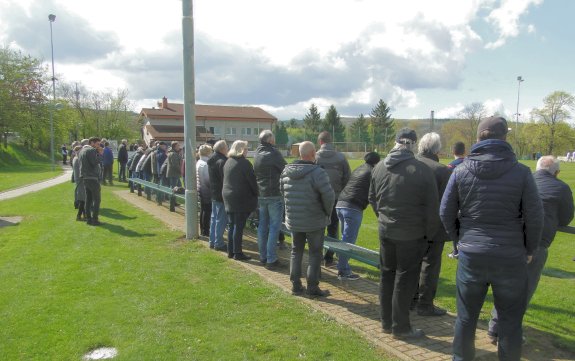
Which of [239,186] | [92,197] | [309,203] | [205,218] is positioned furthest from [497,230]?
[92,197]

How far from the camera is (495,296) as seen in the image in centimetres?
352

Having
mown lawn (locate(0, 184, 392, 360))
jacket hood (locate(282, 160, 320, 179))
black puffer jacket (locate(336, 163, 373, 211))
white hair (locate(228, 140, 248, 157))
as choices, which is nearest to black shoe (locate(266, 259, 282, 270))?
mown lawn (locate(0, 184, 392, 360))

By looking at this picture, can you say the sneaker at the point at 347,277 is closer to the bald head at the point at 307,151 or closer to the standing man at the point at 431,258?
the standing man at the point at 431,258

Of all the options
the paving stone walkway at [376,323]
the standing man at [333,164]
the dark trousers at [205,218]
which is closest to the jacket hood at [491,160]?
the paving stone walkway at [376,323]

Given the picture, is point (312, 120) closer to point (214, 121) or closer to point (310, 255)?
point (214, 121)

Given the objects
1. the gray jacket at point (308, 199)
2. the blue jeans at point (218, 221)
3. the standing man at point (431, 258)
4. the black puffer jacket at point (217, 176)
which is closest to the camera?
the standing man at point (431, 258)

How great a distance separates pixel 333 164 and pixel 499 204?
11.9 ft

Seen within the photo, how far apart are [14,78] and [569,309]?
43.9 metres

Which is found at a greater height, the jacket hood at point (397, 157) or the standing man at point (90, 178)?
the jacket hood at point (397, 157)

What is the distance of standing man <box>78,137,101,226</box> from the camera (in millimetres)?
10008

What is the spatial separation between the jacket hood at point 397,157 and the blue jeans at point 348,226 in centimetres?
180

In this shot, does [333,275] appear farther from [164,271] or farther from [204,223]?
[204,223]

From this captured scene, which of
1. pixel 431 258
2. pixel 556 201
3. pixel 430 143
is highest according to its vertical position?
pixel 430 143

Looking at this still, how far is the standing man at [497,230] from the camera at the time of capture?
337 cm
